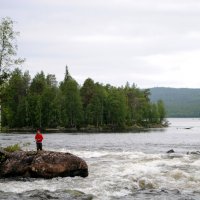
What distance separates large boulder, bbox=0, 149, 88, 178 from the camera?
26.9 meters

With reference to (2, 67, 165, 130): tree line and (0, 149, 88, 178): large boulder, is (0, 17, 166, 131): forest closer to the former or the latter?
(2, 67, 165, 130): tree line

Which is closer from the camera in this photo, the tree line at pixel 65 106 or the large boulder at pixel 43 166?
the large boulder at pixel 43 166

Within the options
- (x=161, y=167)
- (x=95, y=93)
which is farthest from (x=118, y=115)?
(x=161, y=167)

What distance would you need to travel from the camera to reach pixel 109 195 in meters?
21.8

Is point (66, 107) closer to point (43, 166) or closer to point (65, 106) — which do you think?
point (65, 106)

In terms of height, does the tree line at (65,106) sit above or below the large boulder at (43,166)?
above

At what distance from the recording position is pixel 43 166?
2691 cm

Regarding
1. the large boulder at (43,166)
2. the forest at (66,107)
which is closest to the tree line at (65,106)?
the forest at (66,107)

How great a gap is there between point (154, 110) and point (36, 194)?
5650 inches

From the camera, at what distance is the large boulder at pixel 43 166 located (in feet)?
88.1

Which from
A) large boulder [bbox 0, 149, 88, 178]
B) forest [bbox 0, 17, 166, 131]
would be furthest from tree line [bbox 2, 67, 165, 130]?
large boulder [bbox 0, 149, 88, 178]

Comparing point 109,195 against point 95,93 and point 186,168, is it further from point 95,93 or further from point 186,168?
point 95,93

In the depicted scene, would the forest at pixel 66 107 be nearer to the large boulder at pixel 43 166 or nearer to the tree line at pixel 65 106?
the tree line at pixel 65 106

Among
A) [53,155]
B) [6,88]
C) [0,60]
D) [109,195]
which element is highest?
[0,60]
